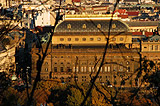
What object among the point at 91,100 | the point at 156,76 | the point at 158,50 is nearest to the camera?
the point at 156,76

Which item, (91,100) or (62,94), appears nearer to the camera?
(91,100)

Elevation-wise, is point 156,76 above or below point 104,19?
above

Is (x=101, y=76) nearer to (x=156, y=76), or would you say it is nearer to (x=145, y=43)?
(x=145, y=43)

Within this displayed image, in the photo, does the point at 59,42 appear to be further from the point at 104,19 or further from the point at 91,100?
the point at 91,100

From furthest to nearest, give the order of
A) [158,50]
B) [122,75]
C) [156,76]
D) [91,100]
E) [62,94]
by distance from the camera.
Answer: [158,50] → [122,75] → [62,94] → [91,100] → [156,76]

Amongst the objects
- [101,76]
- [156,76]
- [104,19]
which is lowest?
[101,76]

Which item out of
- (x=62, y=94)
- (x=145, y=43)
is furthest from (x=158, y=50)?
(x=62, y=94)
